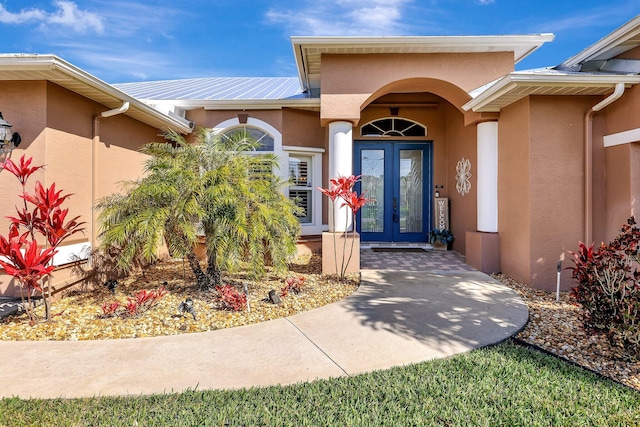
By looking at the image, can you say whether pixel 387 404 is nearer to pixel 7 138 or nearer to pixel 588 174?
pixel 588 174

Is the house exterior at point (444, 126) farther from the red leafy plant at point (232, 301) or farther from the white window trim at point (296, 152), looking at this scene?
the red leafy plant at point (232, 301)

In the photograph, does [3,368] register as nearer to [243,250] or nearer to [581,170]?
A: [243,250]

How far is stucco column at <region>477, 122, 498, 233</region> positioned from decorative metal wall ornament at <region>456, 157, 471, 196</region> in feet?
4.84

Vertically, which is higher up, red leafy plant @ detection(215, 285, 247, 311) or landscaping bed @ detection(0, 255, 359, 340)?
red leafy plant @ detection(215, 285, 247, 311)

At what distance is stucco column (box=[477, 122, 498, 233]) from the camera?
730 centimetres

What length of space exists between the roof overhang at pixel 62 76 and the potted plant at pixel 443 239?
26.3 ft

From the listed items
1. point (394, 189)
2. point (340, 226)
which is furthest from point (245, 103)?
point (394, 189)

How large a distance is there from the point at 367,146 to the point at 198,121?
16.4 feet

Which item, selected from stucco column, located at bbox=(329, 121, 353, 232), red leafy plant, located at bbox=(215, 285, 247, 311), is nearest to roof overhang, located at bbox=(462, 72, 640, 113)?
stucco column, located at bbox=(329, 121, 353, 232)

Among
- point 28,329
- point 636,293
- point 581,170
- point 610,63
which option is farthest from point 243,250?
point 610,63

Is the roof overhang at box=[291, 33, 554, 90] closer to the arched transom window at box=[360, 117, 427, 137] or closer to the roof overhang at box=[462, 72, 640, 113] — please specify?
the roof overhang at box=[462, 72, 640, 113]

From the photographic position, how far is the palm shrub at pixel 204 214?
16.1 feet

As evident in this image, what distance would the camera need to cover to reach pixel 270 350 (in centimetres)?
366

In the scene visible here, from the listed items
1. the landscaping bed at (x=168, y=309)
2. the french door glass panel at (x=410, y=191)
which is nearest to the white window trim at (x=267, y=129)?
the landscaping bed at (x=168, y=309)
